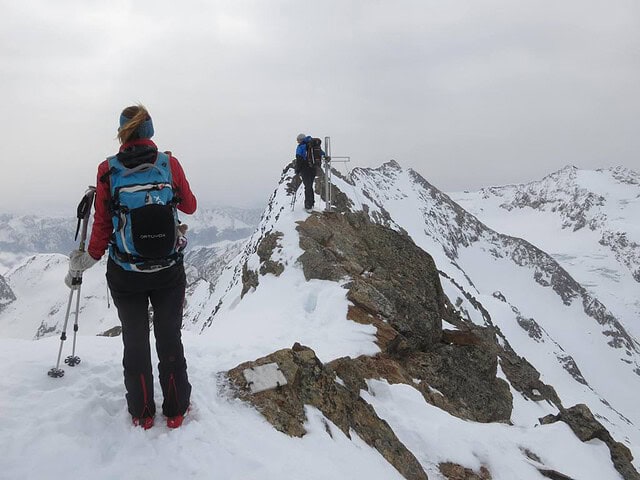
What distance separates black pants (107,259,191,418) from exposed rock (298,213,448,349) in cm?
883

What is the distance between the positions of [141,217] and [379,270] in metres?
13.5

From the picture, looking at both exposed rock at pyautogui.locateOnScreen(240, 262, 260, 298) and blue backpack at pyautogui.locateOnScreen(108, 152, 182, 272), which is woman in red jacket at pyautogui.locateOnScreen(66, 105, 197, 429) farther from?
exposed rock at pyautogui.locateOnScreen(240, 262, 260, 298)

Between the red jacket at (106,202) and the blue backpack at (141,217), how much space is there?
0.10 m

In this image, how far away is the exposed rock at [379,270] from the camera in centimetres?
1421

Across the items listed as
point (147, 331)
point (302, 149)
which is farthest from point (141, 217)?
point (302, 149)

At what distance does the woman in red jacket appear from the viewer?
4.91 meters

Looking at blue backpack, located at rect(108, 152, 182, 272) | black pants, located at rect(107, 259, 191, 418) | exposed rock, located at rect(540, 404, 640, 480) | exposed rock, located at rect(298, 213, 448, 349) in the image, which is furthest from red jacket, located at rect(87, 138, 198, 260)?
exposed rock, located at rect(540, 404, 640, 480)

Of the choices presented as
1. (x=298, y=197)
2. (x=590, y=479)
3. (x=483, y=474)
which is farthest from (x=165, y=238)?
(x=298, y=197)

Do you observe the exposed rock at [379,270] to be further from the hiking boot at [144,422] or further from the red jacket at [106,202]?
the red jacket at [106,202]

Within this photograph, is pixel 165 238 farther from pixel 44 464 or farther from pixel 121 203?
pixel 44 464

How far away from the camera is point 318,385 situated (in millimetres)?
7996

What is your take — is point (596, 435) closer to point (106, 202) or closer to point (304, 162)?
point (106, 202)

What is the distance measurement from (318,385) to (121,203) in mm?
4936

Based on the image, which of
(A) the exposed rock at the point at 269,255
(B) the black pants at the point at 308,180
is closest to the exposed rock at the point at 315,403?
(A) the exposed rock at the point at 269,255
